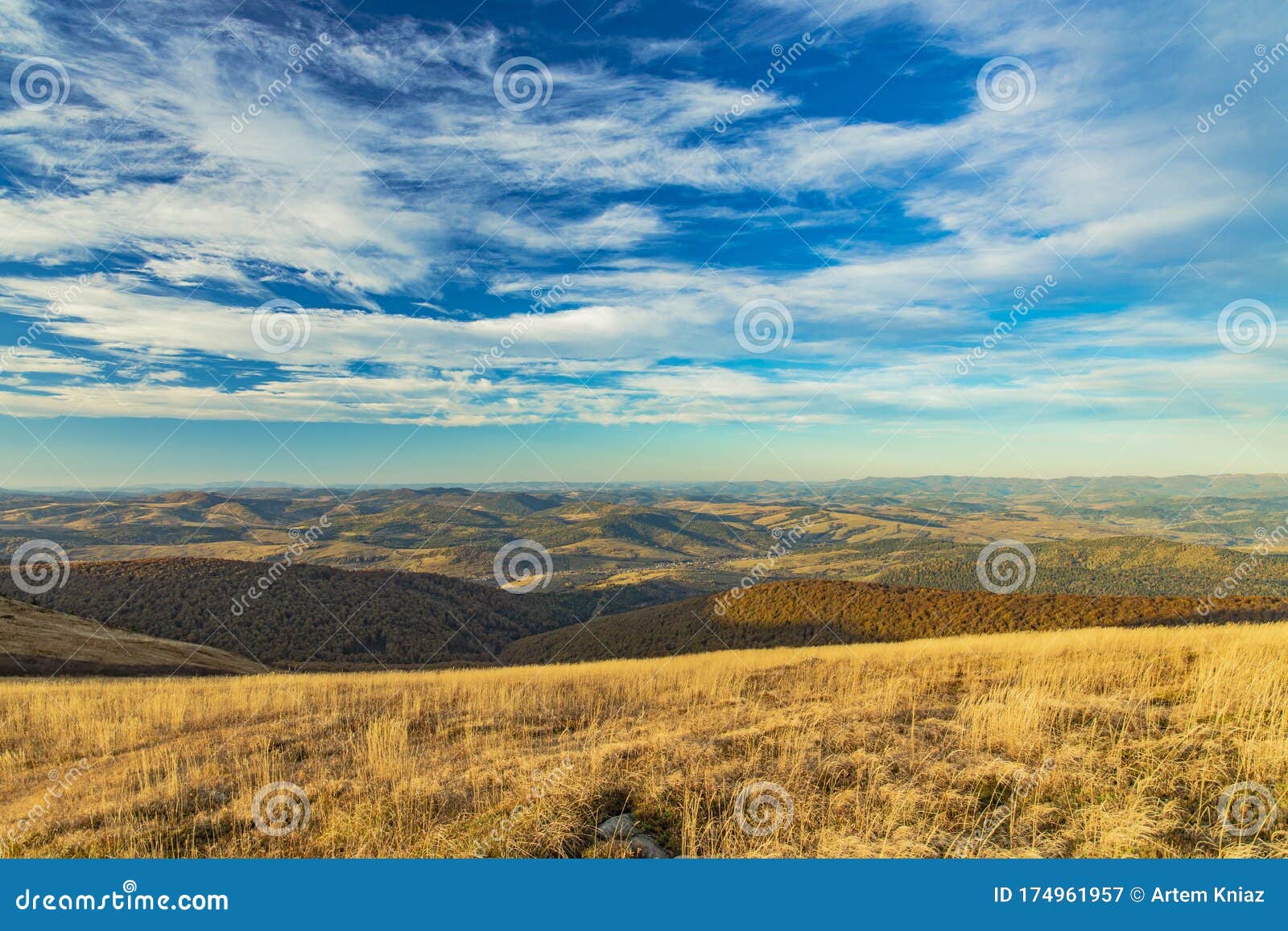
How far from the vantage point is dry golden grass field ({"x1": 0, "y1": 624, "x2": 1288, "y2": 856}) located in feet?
15.8

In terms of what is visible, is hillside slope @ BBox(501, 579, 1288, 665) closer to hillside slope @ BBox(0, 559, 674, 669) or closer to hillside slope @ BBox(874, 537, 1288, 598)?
hillside slope @ BBox(0, 559, 674, 669)

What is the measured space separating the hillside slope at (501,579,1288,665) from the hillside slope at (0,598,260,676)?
2048cm

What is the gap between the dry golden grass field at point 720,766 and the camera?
4.82 meters

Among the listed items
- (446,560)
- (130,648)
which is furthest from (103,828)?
(446,560)

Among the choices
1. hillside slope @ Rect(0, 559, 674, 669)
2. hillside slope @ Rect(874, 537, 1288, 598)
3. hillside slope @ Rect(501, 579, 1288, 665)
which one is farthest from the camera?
hillside slope @ Rect(874, 537, 1288, 598)

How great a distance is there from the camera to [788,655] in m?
17.4

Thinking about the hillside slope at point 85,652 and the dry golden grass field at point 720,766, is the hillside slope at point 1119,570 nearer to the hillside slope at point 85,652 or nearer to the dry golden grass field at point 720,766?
the hillside slope at point 85,652

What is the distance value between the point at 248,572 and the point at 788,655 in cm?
5666

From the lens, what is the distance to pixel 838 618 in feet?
128

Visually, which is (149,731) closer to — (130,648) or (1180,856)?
(1180,856)

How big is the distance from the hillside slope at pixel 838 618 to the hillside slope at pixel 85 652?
2048 cm

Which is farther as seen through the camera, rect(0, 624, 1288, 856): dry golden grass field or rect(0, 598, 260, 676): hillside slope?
rect(0, 598, 260, 676): hillside slope

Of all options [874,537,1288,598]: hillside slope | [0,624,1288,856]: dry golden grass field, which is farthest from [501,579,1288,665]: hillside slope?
[874,537,1288,598]: hillside slope

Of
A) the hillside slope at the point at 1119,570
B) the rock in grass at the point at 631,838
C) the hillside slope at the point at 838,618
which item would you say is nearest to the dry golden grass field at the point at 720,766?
the rock in grass at the point at 631,838
